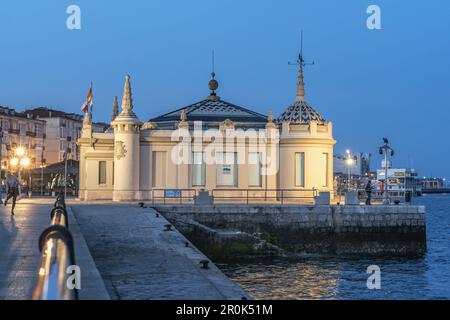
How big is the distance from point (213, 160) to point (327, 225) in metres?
11.1

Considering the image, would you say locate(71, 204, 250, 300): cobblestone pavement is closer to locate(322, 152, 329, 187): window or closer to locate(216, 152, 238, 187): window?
locate(216, 152, 238, 187): window

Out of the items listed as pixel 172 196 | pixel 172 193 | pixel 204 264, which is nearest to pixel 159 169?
pixel 172 193

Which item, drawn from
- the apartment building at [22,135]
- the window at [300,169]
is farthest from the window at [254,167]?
the apartment building at [22,135]

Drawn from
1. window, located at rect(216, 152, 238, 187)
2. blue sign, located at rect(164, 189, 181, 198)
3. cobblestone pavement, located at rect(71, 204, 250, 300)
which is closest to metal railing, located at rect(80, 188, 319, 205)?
blue sign, located at rect(164, 189, 181, 198)

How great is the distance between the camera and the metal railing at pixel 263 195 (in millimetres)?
46688

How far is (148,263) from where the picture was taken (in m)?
18.7

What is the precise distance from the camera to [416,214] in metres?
39.1

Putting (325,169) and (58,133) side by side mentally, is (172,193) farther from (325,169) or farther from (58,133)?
(58,133)

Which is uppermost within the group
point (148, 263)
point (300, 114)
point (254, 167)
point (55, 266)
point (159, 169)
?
point (300, 114)

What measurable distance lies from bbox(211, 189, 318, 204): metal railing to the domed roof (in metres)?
7.51

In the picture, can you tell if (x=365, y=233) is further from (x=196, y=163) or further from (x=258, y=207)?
(x=196, y=163)
